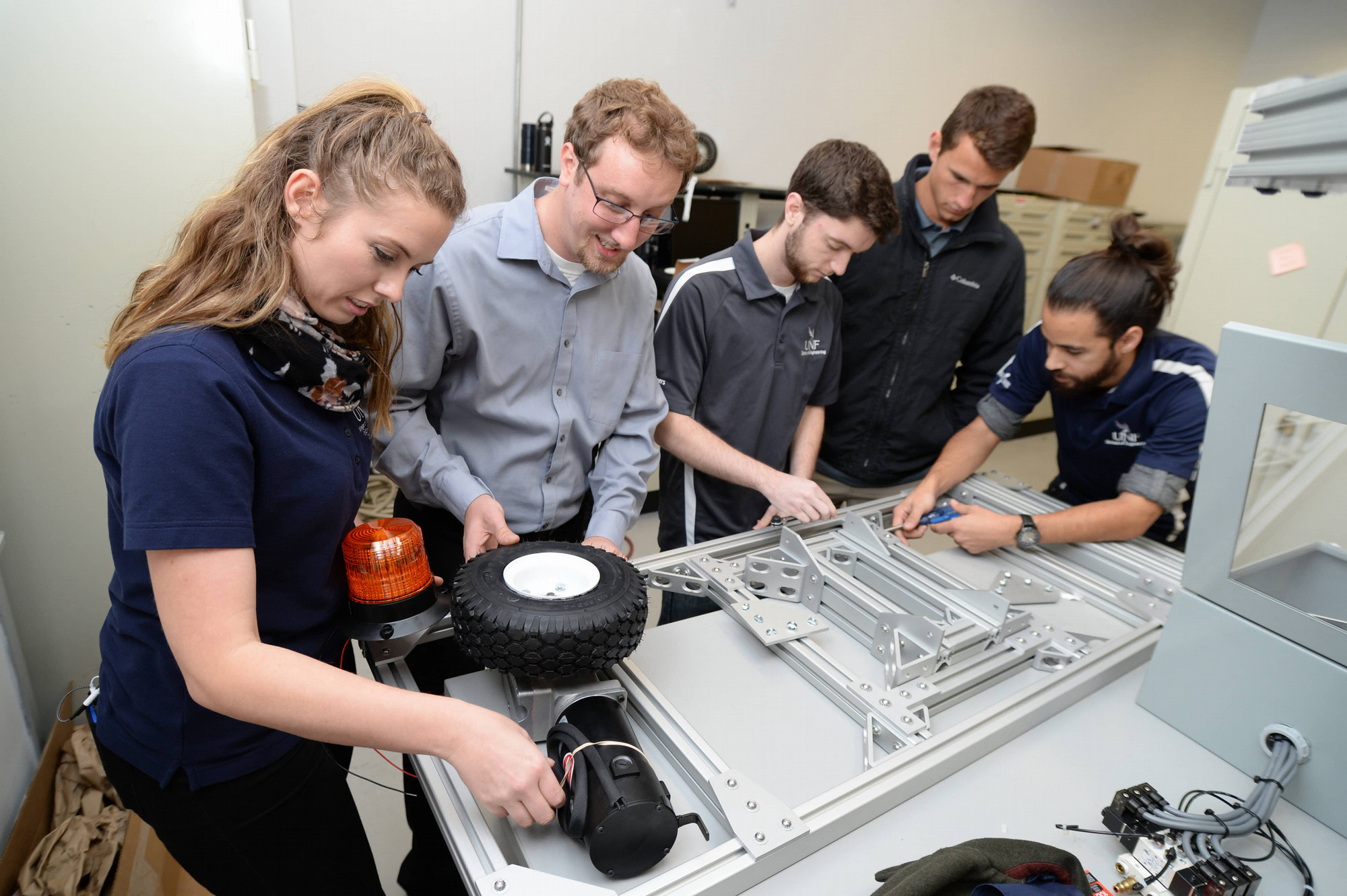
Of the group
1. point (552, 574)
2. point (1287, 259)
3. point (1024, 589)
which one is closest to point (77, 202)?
point (552, 574)

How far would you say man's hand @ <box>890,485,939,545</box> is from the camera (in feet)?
5.15

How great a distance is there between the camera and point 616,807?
69cm

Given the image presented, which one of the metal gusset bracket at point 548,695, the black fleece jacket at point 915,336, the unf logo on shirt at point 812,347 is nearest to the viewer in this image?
the metal gusset bracket at point 548,695

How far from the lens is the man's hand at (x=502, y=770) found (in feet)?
2.31

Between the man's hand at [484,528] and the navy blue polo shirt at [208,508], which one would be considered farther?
the man's hand at [484,528]

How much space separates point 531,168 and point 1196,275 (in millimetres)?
3151

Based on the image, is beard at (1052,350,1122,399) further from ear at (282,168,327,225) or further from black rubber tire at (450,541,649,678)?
ear at (282,168,327,225)

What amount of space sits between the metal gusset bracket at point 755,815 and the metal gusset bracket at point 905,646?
0.31 metres

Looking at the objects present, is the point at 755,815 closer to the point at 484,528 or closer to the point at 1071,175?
the point at 484,528

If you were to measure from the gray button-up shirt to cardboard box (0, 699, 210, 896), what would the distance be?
3.56 feet

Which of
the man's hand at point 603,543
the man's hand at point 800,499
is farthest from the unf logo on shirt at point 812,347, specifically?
the man's hand at point 603,543

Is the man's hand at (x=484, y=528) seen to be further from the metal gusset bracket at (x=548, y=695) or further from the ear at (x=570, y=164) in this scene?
the ear at (x=570, y=164)

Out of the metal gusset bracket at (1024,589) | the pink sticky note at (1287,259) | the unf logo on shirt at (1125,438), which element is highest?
the pink sticky note at (1287,259)

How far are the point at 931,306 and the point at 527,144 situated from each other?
6.31ft
